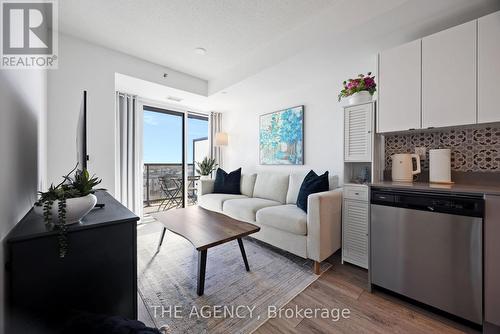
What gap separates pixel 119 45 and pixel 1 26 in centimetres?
203

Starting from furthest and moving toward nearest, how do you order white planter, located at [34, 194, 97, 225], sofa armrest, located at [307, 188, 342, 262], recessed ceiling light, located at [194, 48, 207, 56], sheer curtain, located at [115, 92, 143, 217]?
1. sheer curtain, located at [115, 92, 143, 217]
2. recessed ceiling light, located at [194, 48, 207, 56]
3. sofa armrest, located at [307, 188, 342, 262]
4. white planter, located at [34, 194, 97, 225]

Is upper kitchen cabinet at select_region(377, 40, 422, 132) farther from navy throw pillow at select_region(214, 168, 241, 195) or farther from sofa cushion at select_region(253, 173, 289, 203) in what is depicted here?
navy throw pillow at select_region(214, 168, 241, 195)

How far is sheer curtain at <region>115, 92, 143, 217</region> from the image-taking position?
3.40 meters

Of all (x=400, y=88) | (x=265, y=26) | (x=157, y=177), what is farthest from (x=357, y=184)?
(x=157, y=177)

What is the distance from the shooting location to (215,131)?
4.76 meters

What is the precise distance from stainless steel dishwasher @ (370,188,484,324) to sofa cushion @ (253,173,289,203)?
1.54m

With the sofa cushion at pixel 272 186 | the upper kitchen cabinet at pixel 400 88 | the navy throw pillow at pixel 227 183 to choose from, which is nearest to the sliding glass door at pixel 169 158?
the navy throw pillow at pixel 227 183

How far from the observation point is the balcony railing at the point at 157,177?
425 centimetres

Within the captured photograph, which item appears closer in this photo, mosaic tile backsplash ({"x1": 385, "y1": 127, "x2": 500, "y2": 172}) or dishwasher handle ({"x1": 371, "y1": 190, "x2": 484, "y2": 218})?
dishwasher handle ({"x1": 371, "y1": 190, "x2": 484, "y2": 218})

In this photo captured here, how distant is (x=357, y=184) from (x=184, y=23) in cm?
246

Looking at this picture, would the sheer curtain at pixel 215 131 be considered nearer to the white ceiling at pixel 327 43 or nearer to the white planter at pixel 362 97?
the white ceiling at pixel 327 43

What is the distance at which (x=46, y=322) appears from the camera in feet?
2.49

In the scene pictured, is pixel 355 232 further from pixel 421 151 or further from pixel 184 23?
pixel 184 23

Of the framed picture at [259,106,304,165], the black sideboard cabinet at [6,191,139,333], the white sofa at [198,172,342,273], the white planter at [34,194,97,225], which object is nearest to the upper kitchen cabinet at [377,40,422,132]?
the white sofa at [198,172,342,273]
